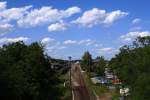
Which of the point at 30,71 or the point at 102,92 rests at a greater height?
the point at 30,71

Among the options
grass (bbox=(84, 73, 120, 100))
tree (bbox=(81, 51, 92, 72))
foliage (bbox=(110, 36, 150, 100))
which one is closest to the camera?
foliage (bbox=(110, 36, 150, 100))

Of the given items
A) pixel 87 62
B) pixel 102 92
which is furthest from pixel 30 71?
pixel 87 62

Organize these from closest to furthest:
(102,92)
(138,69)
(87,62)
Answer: (138,69) → (102,92) → (87,62)

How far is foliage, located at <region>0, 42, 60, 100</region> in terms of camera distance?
5010cm

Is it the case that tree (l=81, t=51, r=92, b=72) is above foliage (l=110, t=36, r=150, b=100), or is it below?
above

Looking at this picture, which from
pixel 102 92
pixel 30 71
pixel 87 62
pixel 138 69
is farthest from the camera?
pixel 87 62

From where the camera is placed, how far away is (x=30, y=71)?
56.9 metres

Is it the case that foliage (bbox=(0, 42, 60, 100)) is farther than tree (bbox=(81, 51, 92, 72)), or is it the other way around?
tree (bbox=(81, 51, 92, 72))

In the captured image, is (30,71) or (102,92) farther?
(102,92)

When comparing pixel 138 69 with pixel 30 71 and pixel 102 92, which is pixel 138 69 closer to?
pixel 30 71

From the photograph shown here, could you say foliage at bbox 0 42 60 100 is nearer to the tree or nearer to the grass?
the grass

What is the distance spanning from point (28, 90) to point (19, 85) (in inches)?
195

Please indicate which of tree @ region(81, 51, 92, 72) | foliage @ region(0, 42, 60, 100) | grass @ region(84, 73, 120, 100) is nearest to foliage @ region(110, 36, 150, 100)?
foliage @ region(0, 42, 60, 100)

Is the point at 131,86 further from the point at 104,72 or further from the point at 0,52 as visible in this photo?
the point at 104,72
